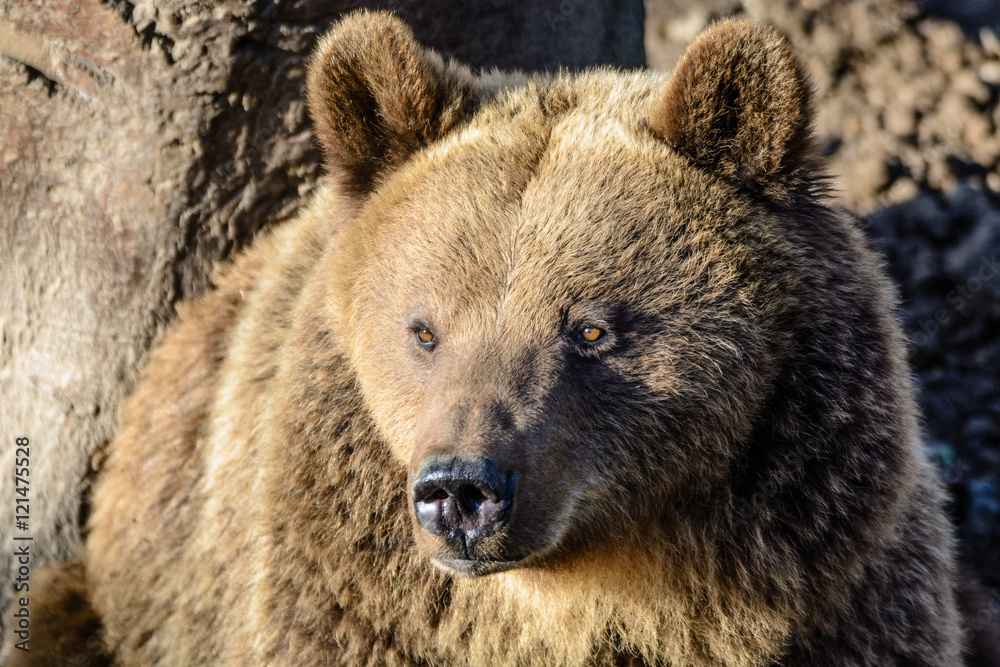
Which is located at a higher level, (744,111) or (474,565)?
(744,111)

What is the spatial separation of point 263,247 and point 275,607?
6.45 ft

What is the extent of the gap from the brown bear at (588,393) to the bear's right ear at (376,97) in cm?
1

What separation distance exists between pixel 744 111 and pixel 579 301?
0.84 meters

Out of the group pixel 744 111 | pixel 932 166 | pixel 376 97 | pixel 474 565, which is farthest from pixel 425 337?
pixel 932 166

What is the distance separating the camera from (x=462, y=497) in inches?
110

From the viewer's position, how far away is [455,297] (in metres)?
3.20

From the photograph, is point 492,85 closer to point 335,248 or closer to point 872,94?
point 335,248

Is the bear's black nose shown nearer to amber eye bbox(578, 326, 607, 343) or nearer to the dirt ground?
amber eye bbox(578, 326, 607, 343)

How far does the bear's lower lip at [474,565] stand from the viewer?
2.91 metres

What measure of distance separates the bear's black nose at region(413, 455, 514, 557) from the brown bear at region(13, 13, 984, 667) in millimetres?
12

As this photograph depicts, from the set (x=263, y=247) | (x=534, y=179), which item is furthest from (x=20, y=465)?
(x=534, y=179)

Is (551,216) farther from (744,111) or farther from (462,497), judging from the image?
(462,497)

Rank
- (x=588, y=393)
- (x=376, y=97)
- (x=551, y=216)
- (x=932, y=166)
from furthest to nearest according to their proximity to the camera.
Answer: (x=932, y=166) < (x=376, y=97) < (x=551, y=216) < (x=588, y=393)


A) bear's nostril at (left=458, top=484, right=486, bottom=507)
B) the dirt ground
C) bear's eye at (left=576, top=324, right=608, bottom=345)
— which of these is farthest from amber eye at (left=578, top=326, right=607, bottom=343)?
the dirt ground
